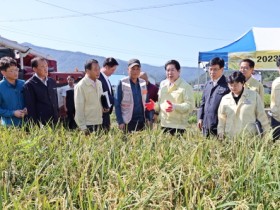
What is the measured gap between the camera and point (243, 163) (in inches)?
70.0

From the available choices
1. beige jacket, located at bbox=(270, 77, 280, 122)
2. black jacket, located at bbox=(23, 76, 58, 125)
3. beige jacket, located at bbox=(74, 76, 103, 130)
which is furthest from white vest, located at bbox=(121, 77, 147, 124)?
beige jacket, located at bbox=(270, 77, 280, 122)

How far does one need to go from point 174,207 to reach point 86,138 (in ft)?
4.40

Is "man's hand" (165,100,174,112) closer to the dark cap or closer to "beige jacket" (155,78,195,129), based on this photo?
"beige jacket" (155,78,195,129)

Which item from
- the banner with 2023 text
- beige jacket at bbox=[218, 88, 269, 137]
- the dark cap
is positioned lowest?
beige jacket at bbox=[218, 88, 269, 137]

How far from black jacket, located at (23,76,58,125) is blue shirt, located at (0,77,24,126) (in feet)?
0.40

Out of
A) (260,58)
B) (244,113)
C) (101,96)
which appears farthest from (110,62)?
(260,58)

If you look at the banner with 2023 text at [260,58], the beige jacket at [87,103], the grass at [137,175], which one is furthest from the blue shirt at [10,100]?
the banner with 2023 text at [260,58]

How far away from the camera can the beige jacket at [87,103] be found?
3.36 m

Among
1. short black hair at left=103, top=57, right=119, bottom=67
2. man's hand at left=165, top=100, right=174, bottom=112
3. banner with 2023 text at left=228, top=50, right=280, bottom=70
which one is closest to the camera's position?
man's hand at left=165, top=100, right=174, bottom=112

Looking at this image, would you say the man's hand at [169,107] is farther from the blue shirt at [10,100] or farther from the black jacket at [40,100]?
the blue shirt at [10,100]

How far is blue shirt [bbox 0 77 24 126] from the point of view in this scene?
10.9 ft

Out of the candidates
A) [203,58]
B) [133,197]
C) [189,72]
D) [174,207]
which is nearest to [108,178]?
[133,197]

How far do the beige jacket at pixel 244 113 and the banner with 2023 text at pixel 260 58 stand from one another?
385 cm

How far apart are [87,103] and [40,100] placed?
50 centimetres
